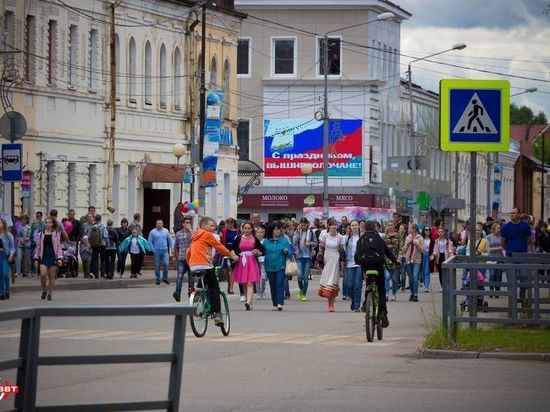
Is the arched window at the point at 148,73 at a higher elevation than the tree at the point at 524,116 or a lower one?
lower

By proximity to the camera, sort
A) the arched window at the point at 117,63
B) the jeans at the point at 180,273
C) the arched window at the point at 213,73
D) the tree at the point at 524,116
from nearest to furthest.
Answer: the jeans at the point at 180,273 → the arched window at the point at 117,63 → the arched window at the point at 213,73 → the tree at the point at 524,116

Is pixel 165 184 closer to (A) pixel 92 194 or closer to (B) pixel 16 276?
(A) pixel 92 194

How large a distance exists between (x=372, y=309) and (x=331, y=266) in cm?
809

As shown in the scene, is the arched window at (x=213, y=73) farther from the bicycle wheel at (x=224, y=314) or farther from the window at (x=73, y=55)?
the bicycle wheel at (x=224, y=314)

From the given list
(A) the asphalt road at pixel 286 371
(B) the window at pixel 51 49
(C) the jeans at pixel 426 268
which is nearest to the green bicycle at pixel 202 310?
(A) the asphalt road at pixel 286 371

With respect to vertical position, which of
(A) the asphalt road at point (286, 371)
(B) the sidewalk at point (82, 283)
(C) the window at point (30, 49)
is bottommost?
(B) the sidewalk at point (82, 283)

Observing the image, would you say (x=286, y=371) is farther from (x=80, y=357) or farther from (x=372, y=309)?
(x=80, y=357)

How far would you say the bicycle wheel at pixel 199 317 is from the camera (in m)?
23.4

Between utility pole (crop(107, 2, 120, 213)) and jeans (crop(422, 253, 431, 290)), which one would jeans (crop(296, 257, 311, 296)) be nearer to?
jeans (crop(422, 253, 431, 290))

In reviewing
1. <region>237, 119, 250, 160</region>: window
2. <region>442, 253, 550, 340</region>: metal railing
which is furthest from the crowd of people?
<region>237, 119, 250, 160</region>: window

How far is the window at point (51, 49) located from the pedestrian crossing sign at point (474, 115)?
31.6 m

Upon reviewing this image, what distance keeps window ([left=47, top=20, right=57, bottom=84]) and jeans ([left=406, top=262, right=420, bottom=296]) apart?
56.4 feet

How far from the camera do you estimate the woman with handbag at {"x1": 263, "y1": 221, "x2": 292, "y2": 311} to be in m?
31.7

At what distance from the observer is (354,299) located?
31.8 m
